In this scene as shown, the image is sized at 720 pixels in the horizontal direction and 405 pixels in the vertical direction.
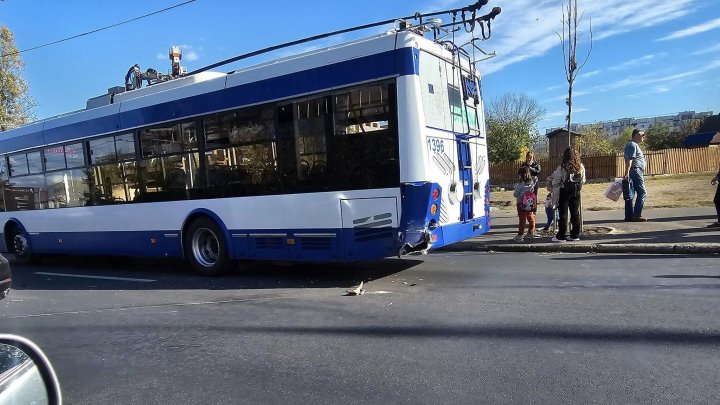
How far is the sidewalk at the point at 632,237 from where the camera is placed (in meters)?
8.41

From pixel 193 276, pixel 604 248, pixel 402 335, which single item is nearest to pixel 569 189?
pixel 604 248

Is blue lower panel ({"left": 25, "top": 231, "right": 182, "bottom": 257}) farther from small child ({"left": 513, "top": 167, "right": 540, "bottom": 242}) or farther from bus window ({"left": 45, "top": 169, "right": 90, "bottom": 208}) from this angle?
small child ({"left": 513, "top": 167, "right": 540, "bottom": 242})

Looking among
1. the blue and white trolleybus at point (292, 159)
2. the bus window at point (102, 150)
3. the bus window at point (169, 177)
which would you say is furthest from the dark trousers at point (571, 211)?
the bus window at point (102, 150)

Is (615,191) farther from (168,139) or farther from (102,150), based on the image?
(102,150)

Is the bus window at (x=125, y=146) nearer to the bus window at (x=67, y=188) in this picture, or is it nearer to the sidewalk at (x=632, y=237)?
the bus window at (x=67, y=188)

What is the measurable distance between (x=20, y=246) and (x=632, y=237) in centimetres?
1343

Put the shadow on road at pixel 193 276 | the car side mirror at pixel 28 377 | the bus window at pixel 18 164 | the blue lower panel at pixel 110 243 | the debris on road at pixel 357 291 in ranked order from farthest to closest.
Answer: the bus window at pixel 18 164 → the blue lower panel at pixel 110 243 → the shadow on road at pixel 193 276 → the debris on road at pixel 357 291 → the car side mirror at pixel 28 377

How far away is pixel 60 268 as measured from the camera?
11.1 metres

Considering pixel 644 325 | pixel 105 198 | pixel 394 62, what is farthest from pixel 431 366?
pixel 105 198

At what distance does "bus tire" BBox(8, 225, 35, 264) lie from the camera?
11.6 m

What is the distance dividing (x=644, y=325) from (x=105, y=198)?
30.7ft

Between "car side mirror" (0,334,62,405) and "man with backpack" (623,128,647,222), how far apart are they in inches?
454

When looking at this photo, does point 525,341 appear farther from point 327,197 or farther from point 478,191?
point 478,191

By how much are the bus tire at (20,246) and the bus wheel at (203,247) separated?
216 inches
